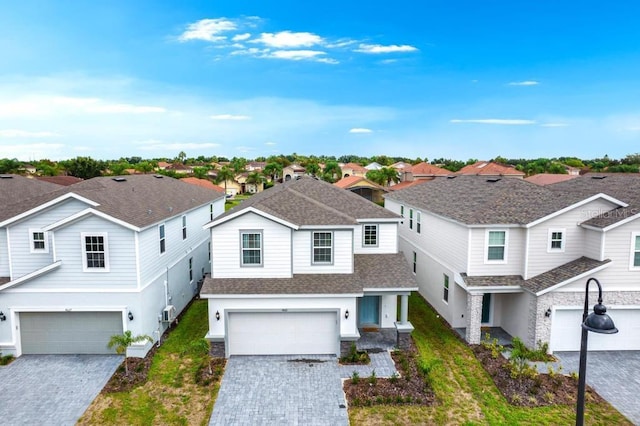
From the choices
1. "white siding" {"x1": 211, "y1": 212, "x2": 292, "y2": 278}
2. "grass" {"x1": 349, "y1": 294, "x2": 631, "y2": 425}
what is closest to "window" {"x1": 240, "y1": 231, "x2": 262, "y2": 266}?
"white siding" {"x1": 211, "y1": 212, "x2": 292, "y2": 278}

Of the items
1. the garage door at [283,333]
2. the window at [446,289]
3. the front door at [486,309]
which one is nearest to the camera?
the garage door at [283,333]

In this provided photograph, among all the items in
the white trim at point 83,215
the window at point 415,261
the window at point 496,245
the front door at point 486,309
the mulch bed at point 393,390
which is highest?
the white trim at point 83,215

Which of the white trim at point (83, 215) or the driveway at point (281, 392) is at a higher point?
the white trim at point (83, 215)

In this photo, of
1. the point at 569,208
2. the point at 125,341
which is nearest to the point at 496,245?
the point at 569,208

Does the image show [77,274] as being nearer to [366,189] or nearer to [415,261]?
[415,261]

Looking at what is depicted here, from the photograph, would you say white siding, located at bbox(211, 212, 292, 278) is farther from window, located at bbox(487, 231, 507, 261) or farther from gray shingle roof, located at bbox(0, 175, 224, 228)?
window, located at bbox(487, 231, 507, 261)

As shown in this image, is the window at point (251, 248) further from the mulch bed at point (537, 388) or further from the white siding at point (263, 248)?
the mulch bed at point (537, 388)

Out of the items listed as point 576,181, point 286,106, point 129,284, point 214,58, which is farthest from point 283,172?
point 129,284

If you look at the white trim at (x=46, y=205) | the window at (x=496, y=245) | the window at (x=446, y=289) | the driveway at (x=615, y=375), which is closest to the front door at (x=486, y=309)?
the window at (x=446, y=289)
